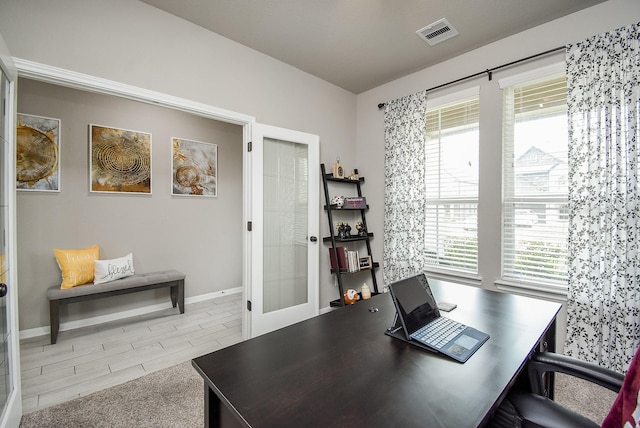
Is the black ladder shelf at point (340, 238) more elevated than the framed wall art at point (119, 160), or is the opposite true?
the framed wall art at point (119, 160)

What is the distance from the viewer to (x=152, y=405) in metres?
1.92

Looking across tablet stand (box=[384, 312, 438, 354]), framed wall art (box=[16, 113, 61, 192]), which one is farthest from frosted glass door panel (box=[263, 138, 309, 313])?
framed wall art (box=[16, 113, 61, 192])

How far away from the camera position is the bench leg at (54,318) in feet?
9.14

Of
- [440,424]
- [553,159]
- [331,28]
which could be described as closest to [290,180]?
[331,28]

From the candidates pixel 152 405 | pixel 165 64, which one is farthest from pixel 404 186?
pixel 152 405

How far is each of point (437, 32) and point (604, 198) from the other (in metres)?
1.93

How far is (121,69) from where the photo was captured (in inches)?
84.4

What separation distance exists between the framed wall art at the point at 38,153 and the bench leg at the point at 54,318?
120 cm

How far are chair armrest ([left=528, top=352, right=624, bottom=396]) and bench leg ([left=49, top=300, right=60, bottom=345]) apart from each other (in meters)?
3.84

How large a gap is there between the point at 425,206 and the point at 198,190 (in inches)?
123

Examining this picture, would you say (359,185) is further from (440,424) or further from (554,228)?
(440,424)

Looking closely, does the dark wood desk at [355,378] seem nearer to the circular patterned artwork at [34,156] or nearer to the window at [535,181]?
the window at [535,181]

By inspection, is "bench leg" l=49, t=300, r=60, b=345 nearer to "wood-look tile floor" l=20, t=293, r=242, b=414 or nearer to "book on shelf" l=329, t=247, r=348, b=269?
"wood-look tile floor" l=20, t=293, r=242, b=414

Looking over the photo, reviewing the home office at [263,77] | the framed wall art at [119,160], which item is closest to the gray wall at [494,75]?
the home office at [263,77]
